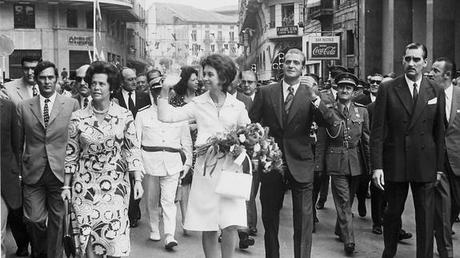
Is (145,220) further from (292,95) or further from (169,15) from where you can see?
(169,15)

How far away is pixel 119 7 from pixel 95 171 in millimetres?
51941

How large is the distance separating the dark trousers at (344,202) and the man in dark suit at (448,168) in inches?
46.8

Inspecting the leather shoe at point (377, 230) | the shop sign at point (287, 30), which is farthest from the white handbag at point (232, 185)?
the shop sign at point (287, 30)

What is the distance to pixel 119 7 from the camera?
186 feet

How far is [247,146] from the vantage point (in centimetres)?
638

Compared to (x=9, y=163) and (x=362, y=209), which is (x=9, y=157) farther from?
(x=362, y=209)

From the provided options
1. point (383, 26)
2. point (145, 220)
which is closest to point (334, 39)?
point (383, 26)

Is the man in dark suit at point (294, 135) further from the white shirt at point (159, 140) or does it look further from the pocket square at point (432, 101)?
the white shirt at point (159, 140)

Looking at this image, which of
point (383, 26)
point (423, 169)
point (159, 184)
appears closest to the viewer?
point (423, 169)

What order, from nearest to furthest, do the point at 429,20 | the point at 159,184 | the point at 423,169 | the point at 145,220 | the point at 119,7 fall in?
the point at 423,169 < the point at 159,184 < the point at 145,220 < the point at 429,20 < the point at 119,7

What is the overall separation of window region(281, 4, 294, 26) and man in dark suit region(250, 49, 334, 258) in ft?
183

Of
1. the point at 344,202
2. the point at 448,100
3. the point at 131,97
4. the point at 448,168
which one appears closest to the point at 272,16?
the point at 131,97

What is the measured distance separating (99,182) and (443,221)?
3793mm

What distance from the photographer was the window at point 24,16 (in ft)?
165
